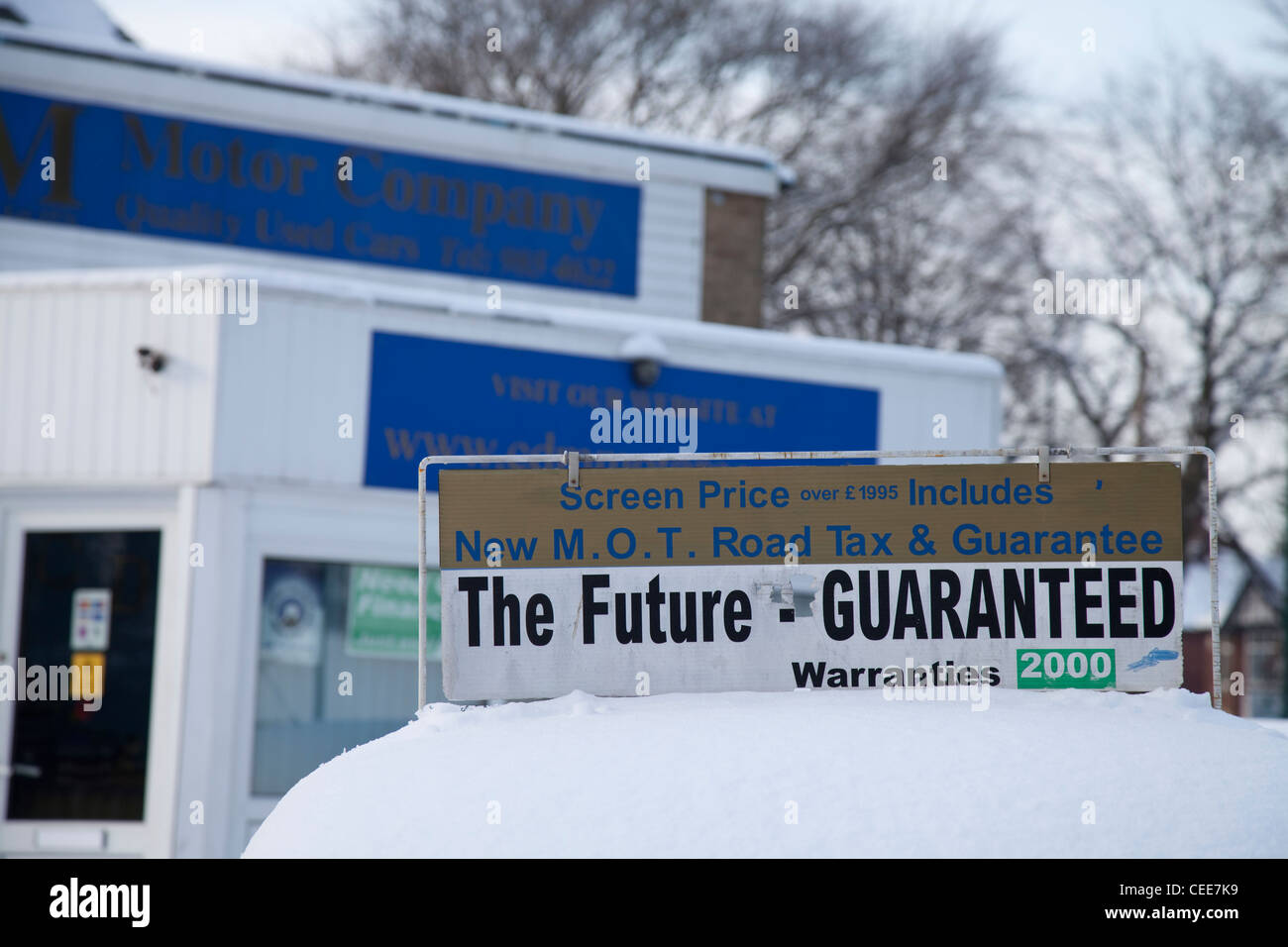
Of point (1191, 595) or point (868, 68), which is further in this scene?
point (1191, 595)

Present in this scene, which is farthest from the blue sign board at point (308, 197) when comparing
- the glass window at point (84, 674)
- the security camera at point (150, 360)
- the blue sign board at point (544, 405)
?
the glass window at point (84, 674)

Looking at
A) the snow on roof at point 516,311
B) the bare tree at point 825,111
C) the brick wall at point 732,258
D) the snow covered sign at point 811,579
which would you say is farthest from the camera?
the bare tree at point 825,111

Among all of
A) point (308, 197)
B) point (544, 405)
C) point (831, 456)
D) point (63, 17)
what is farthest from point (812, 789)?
point (63, 17)

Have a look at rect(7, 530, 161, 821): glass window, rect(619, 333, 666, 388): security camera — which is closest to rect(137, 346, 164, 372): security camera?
rect(7, 530, 161, 821): glass window

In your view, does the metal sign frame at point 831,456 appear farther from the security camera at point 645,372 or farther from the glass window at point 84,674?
the security camera at point 645,372

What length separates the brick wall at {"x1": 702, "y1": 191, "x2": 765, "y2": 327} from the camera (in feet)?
39.0

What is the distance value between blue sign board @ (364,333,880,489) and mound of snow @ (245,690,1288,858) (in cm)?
471

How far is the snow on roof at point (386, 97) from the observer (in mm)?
10156

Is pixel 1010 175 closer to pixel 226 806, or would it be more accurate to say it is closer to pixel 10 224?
pixel 10 224

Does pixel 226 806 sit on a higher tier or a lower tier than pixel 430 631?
lower

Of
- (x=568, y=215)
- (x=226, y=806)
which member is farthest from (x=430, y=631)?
(x=568, y=215)

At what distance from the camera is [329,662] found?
8.01 m

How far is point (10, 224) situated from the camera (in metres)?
9.99
